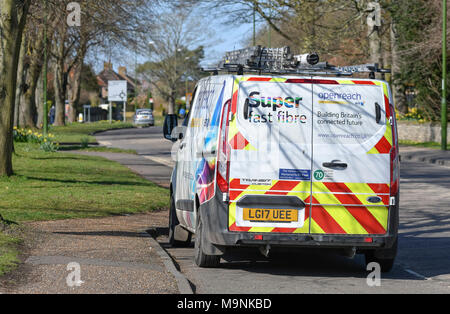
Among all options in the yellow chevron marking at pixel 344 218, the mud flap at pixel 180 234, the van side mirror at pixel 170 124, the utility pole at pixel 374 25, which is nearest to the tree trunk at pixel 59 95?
the utility pole at pixel 374 25

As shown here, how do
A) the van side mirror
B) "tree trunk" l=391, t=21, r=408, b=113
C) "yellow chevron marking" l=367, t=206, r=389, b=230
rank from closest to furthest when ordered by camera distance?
"yellow chevron marking" l=367, t=206, r=389, b=230, the van side mirror, "tree trunk" l=391, t=21, r=408, b=113

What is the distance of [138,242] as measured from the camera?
1117 centimetres

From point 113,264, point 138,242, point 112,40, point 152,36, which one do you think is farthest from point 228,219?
point 152,36

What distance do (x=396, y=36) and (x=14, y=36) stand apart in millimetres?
27372

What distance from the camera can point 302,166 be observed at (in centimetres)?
888

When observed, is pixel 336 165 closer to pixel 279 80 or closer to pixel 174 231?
pixel 279 80

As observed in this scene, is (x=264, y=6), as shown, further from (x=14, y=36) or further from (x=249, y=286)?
(x=249, y=286)

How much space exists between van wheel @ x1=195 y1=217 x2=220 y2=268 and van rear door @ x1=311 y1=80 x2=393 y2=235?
1324 mm

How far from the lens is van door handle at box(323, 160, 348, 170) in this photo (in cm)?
891

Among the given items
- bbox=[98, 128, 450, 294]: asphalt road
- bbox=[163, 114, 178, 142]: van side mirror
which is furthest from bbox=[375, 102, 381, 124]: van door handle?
bbox=[163, 114, 178, 142]: van side mirror

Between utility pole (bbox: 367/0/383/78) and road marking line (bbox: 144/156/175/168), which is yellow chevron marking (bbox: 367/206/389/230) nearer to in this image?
road marking line (bbox: 144/156/175/168)

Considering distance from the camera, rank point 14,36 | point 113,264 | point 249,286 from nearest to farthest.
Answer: point 249,286 < point 113,264 < point 14,36

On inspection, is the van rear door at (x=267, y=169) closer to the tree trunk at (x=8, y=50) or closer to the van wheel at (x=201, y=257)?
the van wheel at (x=201, y=257)

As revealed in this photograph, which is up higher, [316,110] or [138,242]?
[316,110]
